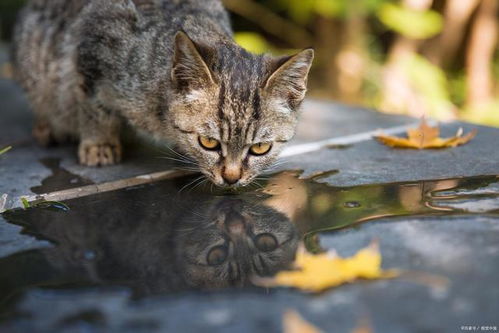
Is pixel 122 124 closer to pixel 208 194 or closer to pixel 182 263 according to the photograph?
pixel 208 194

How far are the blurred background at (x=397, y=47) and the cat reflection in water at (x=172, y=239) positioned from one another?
4226 millimetres

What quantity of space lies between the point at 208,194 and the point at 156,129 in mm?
594

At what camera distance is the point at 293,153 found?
3.13m

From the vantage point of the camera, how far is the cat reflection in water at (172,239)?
172 cm

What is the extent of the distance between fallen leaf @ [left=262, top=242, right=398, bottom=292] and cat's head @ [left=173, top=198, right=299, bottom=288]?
65 mm

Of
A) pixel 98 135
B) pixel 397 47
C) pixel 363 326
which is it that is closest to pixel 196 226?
pixel 363 326

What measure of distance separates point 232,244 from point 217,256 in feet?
0.35

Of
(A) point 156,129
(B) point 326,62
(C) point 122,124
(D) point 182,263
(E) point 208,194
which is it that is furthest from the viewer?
(B) point 326,62

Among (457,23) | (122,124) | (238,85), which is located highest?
(457,23)

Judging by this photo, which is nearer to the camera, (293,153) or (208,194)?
(208,194)

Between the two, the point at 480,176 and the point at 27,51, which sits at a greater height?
the point at 27,51

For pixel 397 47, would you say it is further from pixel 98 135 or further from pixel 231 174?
pixel 231 174

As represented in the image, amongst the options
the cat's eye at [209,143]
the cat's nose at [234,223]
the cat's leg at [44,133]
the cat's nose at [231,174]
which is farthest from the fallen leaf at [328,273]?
the cat's leg at [44,133]

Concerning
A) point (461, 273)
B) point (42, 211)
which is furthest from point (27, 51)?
point (461, 273)
